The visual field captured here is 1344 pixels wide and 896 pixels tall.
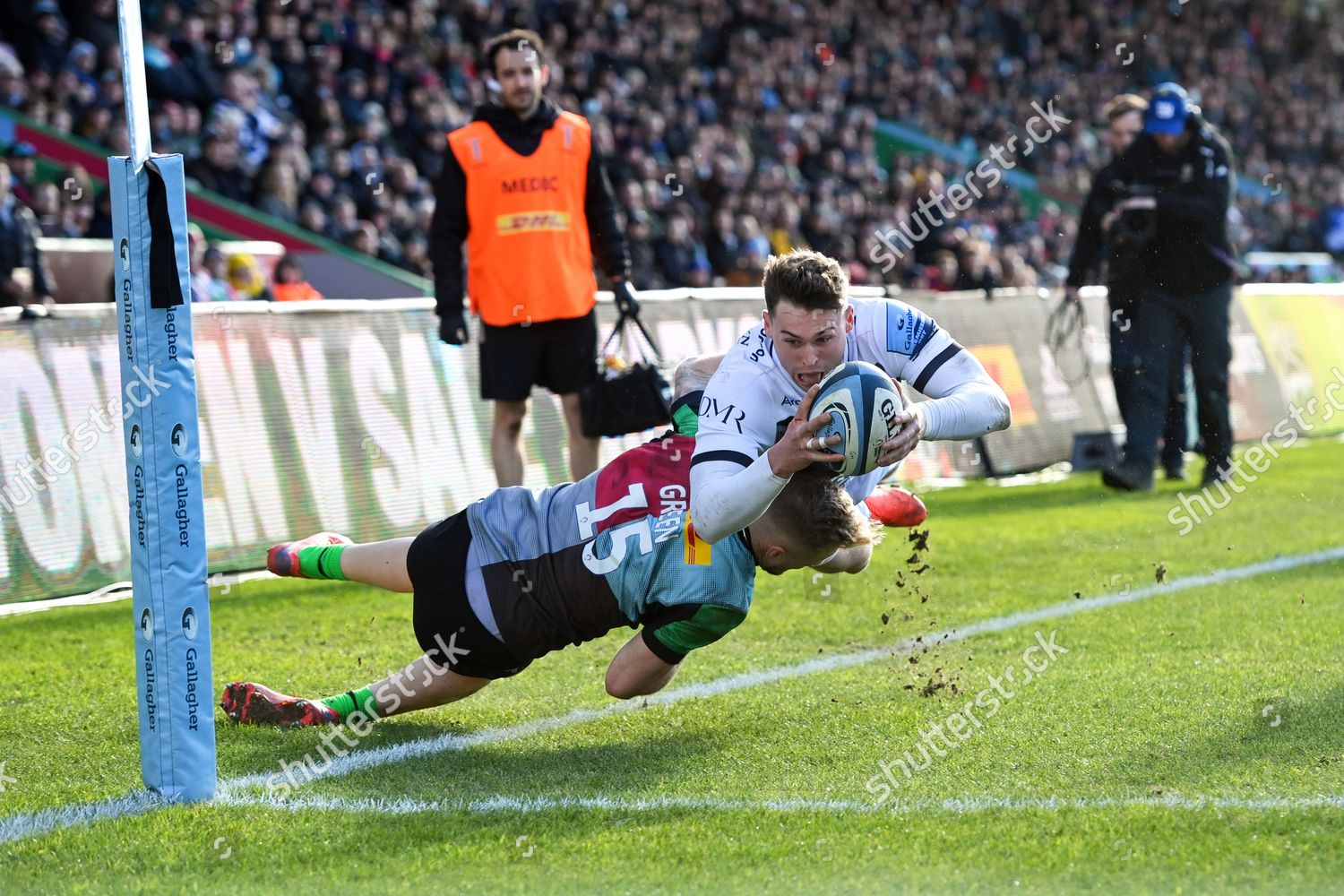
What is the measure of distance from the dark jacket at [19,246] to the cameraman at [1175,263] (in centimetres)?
780

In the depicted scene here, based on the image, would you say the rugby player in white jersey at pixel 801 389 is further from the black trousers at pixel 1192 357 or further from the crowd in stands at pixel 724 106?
the crowd in stands at pixel 724 106

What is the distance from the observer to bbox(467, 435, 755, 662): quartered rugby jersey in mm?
4977

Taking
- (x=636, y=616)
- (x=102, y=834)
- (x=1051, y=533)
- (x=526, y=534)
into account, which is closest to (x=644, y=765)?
(x=636, y=616)

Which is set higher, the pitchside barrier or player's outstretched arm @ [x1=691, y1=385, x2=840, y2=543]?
player's outstretched arm @ [x1=691, y1=385, x2=840, y2=543]

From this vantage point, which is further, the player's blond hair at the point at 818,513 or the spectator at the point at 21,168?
the spectator at the point at 21,168

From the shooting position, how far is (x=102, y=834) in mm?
4043

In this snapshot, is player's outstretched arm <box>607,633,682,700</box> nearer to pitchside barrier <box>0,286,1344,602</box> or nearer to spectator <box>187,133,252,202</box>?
pitchside barrier <box>0,286,1344,602</box>

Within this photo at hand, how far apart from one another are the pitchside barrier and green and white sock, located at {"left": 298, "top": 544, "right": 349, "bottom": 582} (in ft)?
3.62

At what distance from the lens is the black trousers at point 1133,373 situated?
38.5 ft

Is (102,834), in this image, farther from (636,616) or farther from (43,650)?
(43,650)

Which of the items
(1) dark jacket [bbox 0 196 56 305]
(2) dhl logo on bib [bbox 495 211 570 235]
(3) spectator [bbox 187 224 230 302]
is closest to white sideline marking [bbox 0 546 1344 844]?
(2) dhl logo on bib [bbox 495 211 570 235]

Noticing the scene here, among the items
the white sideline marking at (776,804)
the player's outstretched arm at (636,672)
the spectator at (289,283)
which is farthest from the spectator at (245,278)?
the white sideline marking at (776,804)

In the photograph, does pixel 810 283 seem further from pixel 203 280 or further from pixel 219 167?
pixel 219 167

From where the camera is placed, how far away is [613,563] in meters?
5.12
